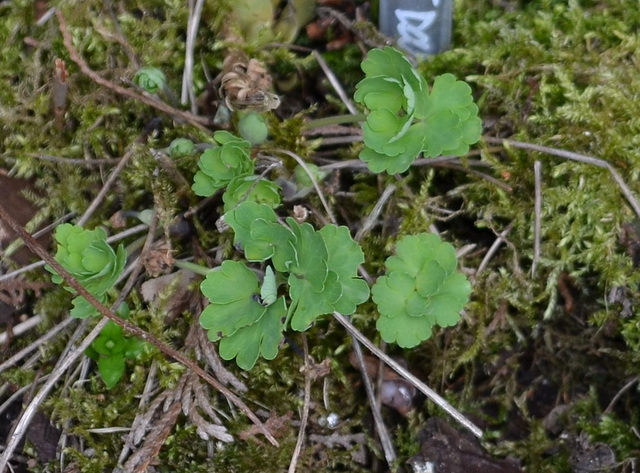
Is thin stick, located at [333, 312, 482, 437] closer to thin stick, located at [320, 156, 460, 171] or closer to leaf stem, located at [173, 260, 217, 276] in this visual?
leaf stem, located at [173, 260, 217, 276]

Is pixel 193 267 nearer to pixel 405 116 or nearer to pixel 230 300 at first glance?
pixel 230 300

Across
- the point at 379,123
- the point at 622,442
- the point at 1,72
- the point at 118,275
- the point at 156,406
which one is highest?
the point at 1,72

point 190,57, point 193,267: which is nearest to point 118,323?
point 193,267

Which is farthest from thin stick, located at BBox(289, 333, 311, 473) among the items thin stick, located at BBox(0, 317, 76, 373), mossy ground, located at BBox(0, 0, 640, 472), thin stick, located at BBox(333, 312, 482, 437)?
thin stick, located at BBox(0, 317, 76, 373)

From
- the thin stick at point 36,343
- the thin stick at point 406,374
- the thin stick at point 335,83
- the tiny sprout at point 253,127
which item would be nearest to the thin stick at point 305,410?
the thin stick at point 406,374

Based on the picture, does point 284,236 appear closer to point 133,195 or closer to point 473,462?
point 133,195

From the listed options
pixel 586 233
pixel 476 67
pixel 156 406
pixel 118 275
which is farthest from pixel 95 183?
pixel 586 233

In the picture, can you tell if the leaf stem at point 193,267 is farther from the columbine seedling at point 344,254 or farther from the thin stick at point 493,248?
the thin stick at point 493,248
